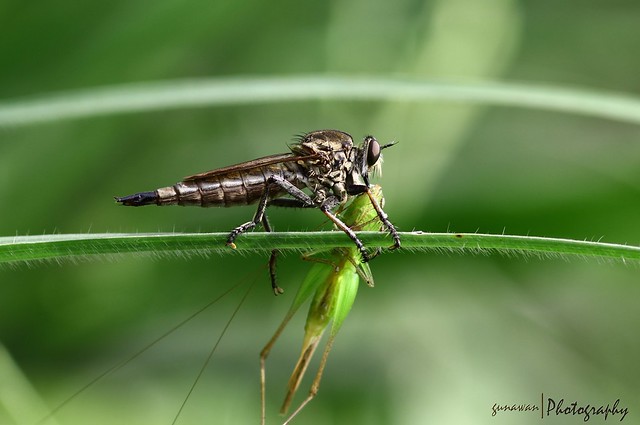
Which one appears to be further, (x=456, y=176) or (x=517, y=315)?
(x=517, y=315)

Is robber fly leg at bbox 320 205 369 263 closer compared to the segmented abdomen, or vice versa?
robber fly leg at bbox 320 205 369 263

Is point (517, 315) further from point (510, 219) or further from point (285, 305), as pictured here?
point (285, 305)

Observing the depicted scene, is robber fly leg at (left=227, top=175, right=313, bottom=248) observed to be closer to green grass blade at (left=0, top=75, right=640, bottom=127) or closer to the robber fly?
the robber fly

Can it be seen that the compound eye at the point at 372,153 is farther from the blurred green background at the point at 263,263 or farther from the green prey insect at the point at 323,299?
the green prey insect at the point at 323,299

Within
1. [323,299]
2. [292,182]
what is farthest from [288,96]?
[323,299]

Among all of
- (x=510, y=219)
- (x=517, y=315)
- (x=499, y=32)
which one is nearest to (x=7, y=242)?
(x=510, y=219)

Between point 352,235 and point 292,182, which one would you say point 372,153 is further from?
point 352,235

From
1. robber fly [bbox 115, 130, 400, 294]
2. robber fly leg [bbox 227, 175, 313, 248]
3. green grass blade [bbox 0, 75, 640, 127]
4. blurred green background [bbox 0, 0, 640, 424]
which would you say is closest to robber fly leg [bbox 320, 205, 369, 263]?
robber fly [bbox 115, 130, 400, 294]

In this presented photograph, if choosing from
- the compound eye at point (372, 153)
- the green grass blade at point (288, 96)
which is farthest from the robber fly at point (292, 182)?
the green grass blade at point (288, 96)
